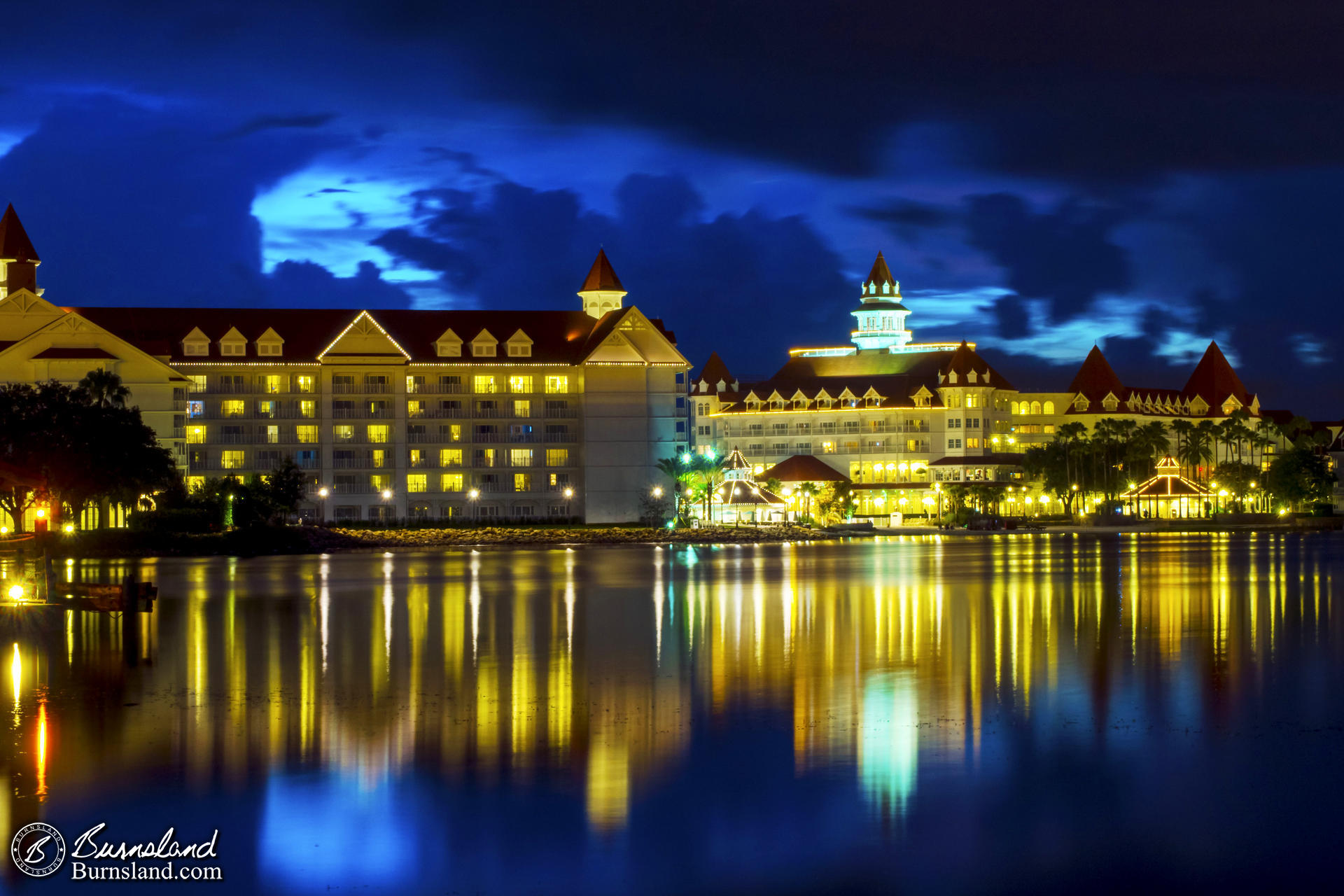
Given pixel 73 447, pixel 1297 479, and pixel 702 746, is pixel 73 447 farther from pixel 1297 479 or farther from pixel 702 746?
pixel 1297 479

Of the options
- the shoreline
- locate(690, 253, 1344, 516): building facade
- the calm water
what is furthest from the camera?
locate(690, 253, 1344, 516): building facade

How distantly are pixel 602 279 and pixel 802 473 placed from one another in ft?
91.8

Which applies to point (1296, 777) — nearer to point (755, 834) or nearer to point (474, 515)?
point (755, 834)

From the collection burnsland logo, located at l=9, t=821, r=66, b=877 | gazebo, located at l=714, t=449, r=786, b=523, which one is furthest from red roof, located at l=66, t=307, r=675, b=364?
burnsland logo, located at l=9, t=821, r=66, b=877

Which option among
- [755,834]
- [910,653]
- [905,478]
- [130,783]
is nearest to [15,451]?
[910,653]

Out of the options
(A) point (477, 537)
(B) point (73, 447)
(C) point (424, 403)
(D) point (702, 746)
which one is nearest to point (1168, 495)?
(C) point (424, 403)

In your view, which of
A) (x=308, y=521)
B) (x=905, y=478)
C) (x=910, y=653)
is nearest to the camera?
(x=910, y=653)

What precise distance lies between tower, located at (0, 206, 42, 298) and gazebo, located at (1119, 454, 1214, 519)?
289 feet

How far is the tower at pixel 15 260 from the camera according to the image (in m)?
103

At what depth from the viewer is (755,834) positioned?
13.1 m

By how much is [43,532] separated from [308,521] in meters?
56.0

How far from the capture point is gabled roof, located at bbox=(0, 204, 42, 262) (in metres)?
103

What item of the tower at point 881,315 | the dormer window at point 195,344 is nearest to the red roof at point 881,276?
the tower at point 881,315

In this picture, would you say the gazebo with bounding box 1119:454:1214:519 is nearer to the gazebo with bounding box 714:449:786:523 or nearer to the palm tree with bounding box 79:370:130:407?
the gazebo with bounding box 714:449:786:523
